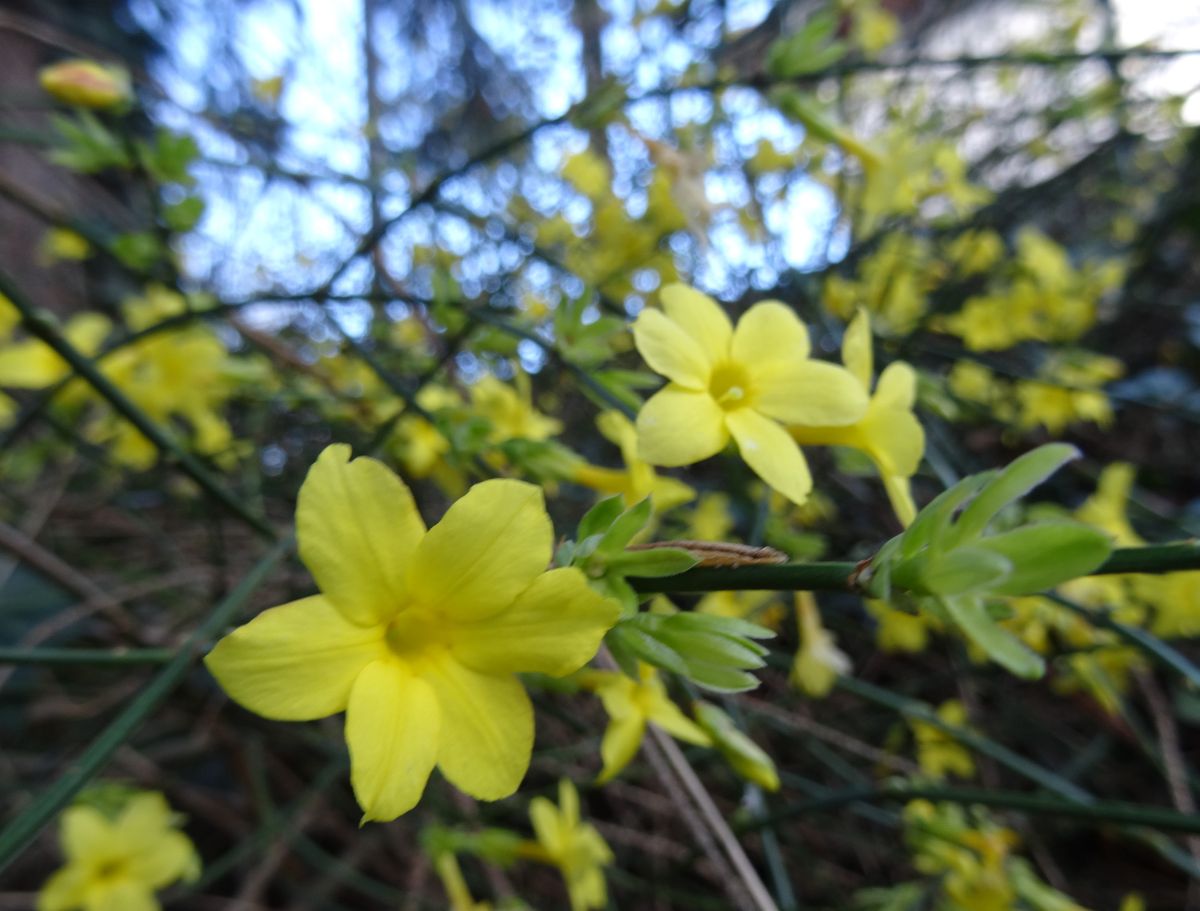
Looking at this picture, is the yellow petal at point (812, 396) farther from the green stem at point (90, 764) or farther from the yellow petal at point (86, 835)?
the yellow petal at point (86, 835)

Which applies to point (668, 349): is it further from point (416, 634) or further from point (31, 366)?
point (31, 366)

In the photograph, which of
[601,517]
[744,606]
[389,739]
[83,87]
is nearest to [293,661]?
[389,739]

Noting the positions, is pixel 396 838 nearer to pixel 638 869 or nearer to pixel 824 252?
pixel 638 869

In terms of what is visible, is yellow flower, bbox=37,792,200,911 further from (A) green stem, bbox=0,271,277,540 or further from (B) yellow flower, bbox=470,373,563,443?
(B) yellow flower, bbox=470,373,563,443

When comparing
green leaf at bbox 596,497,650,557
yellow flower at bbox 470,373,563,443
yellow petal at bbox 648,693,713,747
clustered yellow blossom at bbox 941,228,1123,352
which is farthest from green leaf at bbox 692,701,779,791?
clustered yellow blossom at bbox 941,228,1123,352

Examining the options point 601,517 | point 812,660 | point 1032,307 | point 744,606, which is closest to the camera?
point 601,517

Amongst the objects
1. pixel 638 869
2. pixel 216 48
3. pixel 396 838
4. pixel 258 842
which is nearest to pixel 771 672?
pixel 638 869
